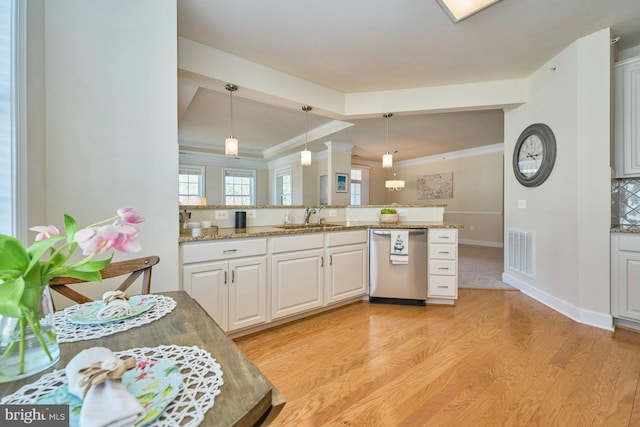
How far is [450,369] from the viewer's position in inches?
68.8

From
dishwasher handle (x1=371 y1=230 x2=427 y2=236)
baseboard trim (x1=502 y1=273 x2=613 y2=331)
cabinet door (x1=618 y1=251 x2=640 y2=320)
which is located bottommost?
baseboard trim (x1=502 y1=273 x2=613 y2=331)

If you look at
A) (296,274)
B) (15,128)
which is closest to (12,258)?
(15,128)

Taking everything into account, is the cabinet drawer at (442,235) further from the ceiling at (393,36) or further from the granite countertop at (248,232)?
the ceiling at (393,36)

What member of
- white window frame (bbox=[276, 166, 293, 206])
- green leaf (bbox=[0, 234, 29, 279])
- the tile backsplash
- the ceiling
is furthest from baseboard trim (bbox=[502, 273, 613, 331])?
white window frame (bbox=[276, 166, 293, 206])

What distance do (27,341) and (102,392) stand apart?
30 centimetres

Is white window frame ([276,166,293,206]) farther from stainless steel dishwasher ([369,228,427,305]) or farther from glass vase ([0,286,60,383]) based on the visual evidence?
glass vase ([0,286,60,383])

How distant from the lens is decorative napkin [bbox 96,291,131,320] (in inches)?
33.5

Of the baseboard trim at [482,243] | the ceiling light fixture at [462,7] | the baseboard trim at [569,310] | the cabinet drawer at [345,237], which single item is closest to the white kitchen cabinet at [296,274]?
the cabinet drawer at [345,237]

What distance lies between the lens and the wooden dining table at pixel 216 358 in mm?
476

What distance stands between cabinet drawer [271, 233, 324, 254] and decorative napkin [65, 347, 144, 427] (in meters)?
1.77

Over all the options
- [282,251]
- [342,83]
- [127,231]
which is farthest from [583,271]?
[127,231]

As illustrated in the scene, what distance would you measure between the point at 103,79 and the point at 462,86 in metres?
3.55

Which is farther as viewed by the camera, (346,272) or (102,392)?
(346,272)

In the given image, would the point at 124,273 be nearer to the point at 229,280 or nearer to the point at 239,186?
the point at 229,280
